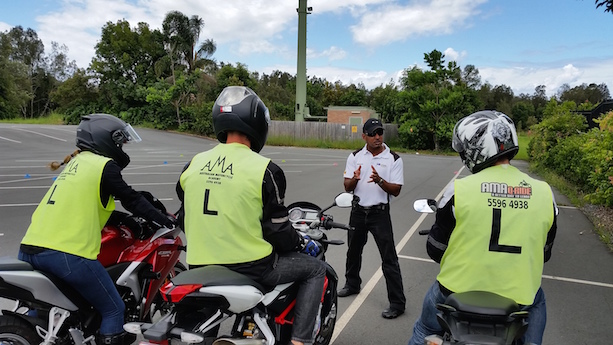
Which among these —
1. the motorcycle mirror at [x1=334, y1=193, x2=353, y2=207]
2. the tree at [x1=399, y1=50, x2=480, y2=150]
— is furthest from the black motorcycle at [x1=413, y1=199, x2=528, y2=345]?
the tree at [x1=399, y1=50, x2=480, y2=150]

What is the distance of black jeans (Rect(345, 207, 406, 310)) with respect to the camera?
14.2 feet

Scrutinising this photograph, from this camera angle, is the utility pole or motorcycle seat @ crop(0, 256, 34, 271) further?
the utility pole

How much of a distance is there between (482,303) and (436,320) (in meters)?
0.53

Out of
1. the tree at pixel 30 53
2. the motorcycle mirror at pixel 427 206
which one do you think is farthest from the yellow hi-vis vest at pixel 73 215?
the tree at pixel 30 53

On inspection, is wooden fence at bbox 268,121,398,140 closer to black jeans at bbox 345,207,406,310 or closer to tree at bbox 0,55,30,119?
tree at bbox 0,55,30,119

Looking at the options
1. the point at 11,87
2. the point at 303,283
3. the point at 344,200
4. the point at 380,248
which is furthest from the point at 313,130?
the point at 303,283

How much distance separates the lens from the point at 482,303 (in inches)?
77.3

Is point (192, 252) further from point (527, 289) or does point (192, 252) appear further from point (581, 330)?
point (581, 330)

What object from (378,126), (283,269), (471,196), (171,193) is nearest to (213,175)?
(283,269)

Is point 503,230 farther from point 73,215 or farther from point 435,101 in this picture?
point 435,101

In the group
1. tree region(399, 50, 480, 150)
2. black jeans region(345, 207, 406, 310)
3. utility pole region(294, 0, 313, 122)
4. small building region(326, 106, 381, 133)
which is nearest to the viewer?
black jeans region(345, 207, 406, 310)

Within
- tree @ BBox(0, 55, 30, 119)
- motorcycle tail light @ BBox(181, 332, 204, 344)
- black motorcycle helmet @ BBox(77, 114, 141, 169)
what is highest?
tree @ BBox(0, 55, 30, 119)

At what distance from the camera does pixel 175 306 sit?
7.26 ft

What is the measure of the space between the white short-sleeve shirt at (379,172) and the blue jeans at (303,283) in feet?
6.56
